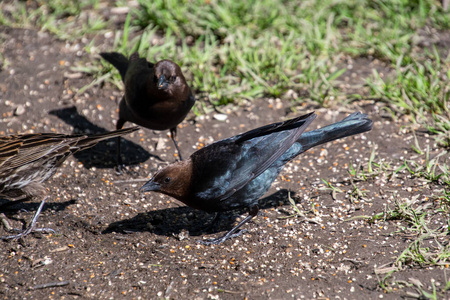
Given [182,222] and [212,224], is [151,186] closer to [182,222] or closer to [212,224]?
[182,222]

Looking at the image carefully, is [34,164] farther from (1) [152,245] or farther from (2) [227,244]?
(2) [227,244]

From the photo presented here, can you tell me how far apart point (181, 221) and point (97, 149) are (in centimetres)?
159

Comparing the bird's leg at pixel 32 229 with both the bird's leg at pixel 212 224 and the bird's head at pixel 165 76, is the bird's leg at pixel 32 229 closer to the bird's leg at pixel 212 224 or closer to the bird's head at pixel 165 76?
the bird's leg at pixel 212 224

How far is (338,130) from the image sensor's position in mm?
4664

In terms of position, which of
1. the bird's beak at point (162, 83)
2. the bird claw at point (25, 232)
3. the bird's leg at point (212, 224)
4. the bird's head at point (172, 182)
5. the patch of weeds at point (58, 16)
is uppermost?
the bird's beak at point (162, 83)

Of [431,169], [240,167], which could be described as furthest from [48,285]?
[431,169]

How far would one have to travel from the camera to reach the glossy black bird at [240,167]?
14.4 ft

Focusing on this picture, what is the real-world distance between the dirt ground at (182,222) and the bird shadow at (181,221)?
0.01 meters

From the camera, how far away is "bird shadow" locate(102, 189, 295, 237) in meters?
4.61

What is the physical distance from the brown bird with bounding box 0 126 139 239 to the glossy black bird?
22.8 inches

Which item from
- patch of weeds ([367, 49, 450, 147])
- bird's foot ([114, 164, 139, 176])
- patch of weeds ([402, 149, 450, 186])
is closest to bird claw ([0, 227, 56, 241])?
bird's foot ([114, 164, 139, 176])

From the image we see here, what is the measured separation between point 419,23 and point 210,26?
2871 millimetres

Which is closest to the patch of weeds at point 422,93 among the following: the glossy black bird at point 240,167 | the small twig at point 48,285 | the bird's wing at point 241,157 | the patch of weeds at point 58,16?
the glossy black bird at point 240,167

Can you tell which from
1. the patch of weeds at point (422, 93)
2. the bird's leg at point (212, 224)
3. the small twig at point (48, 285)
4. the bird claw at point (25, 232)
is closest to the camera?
the small twig at point (48, 285)
